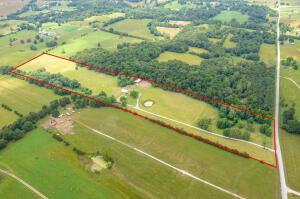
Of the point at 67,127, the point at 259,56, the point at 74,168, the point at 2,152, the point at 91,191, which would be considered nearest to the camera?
the point at 91,191

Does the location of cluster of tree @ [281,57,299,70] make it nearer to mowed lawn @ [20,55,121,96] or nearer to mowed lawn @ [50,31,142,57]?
A: mowed lawn @ [50,31,142,57]

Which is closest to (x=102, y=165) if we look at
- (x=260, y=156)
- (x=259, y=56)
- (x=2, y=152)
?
(x=2, y=152)

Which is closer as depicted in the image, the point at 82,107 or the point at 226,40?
the point at 82,107

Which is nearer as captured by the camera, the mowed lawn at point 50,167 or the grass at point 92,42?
the mowed lawn at point 50,167

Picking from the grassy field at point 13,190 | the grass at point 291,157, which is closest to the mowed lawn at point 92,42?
the grassy field at point 13,190

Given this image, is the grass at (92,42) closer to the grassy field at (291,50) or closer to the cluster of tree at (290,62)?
the grassy field at (291,50)

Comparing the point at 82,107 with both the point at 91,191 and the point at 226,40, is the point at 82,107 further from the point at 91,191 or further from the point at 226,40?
the point at 226,40
